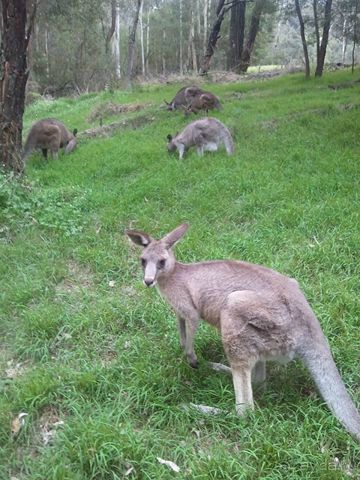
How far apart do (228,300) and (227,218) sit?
3.70 meters

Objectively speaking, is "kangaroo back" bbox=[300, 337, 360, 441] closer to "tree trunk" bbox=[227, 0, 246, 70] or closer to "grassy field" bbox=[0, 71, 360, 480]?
"grassy field" bbox=[0, 71, 360, 480]

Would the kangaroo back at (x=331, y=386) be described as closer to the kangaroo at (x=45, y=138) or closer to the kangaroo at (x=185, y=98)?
the kangaroo at (x=45, y=138)

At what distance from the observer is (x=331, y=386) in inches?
144

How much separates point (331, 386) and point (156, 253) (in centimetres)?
171

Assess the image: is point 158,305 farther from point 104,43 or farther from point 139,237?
point 104,43

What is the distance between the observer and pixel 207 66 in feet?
72.4

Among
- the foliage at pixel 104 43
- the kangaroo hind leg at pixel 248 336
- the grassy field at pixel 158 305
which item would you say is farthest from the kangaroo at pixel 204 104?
the foliage at pixel 104 43

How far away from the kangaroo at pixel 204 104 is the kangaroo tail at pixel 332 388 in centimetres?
1112

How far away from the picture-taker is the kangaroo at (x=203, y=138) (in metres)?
10.4

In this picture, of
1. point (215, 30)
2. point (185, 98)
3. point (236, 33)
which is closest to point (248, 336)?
point (185, 98)

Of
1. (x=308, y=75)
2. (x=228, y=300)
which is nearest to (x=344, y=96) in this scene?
(x=308, y=75)

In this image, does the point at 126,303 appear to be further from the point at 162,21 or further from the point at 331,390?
the point at 162,21

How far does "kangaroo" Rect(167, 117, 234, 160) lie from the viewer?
10.4 meters

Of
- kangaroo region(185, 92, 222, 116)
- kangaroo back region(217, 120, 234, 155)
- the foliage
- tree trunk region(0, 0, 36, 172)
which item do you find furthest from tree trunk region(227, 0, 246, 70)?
tree trunk region(0, 0, 36, 172)
